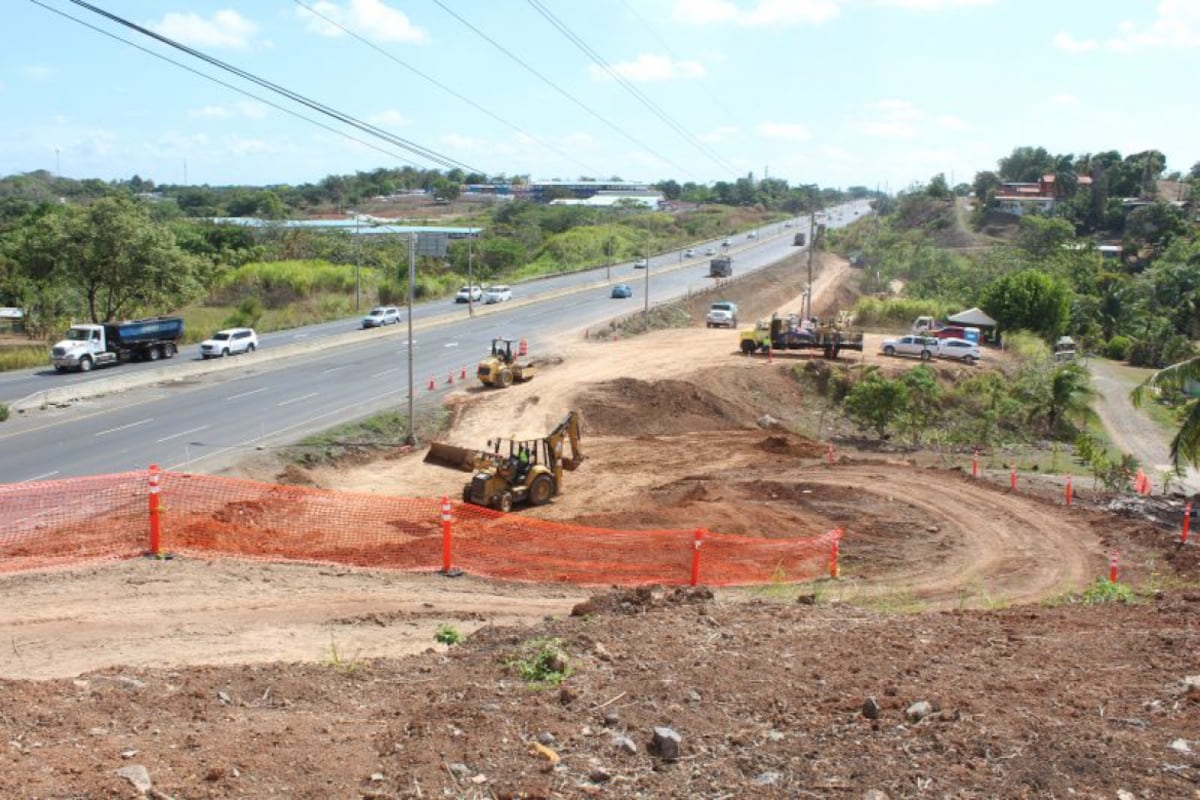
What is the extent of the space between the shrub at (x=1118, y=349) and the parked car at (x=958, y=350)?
2679 centimetres

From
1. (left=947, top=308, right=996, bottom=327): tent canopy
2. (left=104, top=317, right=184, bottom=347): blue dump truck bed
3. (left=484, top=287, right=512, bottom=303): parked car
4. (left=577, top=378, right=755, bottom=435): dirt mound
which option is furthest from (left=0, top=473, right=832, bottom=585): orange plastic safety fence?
(left=484, top=287, right=512, bottom=303): parked car

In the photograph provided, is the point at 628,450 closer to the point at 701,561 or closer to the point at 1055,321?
the point at 701,561

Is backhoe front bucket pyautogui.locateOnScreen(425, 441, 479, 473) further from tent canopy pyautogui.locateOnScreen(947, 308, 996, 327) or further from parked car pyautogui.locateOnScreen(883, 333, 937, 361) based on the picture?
tent canopy pyautogui.locateOnScreen(947, 308, 996, 327)

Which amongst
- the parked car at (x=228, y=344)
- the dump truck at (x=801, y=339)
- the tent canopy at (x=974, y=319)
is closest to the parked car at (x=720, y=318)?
the dump truck at (x=801, y=339)

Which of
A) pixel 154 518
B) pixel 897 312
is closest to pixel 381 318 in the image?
pixel 897 312

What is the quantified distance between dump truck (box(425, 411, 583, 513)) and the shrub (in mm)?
58880

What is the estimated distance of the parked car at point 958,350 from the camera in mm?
51125

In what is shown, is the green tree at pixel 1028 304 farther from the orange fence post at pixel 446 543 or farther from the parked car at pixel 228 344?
the orange fence post at pixel 446 543

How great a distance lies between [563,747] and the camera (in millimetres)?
7945

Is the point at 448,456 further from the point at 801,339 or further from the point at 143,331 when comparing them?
the point at 801,339

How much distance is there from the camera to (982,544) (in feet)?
72.0

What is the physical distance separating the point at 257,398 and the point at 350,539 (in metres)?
21.1

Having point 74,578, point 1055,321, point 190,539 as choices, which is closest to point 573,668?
point 74,578

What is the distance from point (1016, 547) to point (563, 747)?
17.0 metres
